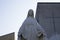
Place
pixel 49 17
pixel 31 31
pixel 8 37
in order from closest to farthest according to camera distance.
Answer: pixel 31 31, pixel 49 17, pixel 8 37

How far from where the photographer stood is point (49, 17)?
15328 mm

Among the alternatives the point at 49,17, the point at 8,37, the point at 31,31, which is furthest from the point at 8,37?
the point at 31,31

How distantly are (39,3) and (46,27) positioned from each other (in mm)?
2963

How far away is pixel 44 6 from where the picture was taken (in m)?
15.9

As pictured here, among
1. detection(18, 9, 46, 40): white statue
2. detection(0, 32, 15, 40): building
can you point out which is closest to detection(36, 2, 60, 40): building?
detection(0, 32, 15, 40): building

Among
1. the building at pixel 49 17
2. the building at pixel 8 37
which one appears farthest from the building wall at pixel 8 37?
the building at pixel 49 17

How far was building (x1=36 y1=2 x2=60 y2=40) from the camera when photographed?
1420 centimetres

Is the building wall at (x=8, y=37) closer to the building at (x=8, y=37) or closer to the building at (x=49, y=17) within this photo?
the building at (x=8, y=37)

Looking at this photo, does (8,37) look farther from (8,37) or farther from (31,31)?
(31,31)

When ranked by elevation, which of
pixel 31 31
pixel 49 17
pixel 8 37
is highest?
pixel 49 17

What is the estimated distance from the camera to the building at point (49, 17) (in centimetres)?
1420

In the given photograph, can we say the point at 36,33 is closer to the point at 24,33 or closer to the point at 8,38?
the point at 24,33

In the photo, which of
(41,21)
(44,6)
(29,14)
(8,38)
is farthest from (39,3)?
(29,14)

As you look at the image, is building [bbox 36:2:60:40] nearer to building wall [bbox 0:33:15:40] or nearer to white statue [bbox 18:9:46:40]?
building wall [bbox 0:33:15:40]
